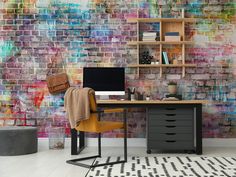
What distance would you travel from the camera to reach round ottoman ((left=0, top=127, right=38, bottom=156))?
17.3 ft

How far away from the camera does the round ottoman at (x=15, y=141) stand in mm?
5270

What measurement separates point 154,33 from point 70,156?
88.2 inches

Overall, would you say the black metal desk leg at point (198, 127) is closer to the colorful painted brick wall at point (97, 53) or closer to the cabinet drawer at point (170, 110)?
the cabinet drawer at point (170, 110)

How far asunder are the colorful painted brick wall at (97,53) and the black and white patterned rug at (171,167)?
1.31 m

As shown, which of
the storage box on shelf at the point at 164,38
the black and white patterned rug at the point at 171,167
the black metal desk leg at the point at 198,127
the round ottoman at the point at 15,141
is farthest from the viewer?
the storage box on shelf at the point at 164,38

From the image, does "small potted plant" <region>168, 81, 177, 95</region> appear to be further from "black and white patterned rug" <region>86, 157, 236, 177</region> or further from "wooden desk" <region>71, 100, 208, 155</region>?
"black and white patterned rug" <region>86, 157, 236, 177</region>

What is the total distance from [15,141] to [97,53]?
1.86 m

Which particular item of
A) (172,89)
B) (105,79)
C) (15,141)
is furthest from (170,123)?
(15,141)

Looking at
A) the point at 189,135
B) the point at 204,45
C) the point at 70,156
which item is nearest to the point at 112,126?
the point at 70,156

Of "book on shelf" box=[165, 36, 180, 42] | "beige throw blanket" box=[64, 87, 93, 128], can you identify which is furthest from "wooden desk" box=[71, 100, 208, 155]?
"book on shelf" box=[165, 36, 180, 42]

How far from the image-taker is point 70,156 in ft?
17.1

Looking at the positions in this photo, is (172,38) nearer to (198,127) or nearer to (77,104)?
(198,127)

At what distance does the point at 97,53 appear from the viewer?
6.18 metres

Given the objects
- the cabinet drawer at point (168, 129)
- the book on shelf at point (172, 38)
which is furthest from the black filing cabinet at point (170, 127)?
the book on shelf at point (172, 38)
